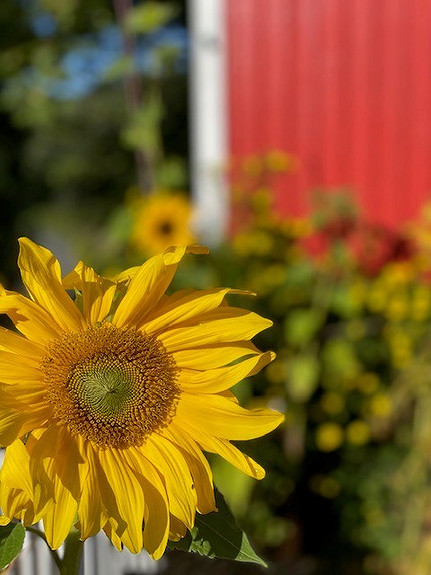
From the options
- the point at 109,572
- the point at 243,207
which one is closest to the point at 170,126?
the point at 243,207

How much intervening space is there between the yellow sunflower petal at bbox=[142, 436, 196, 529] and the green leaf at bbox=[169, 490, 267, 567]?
5 centimetres

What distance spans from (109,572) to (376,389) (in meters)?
1.62

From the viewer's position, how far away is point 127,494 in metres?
0.79

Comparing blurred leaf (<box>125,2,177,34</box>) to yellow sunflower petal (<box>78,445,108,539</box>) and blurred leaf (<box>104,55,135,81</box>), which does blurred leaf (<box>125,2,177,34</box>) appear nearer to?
blurred leaf (<box>104,55,135,81</box>)

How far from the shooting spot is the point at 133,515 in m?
0.77

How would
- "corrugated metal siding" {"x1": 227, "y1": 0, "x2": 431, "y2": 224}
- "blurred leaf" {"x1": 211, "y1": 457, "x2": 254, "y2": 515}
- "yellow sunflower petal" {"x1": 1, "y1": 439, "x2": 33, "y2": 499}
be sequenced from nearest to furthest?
"yellow sunflower petal" {"x1": 1, "y1": 439, "x2": 33, "y2": 499} < "blurred leaf" {"x1": 211, "y1": 457, "x2": 254, "y2": 515} < "corrugated metal siding" {"x1": 227, "y1": 0, "x2": 431, "y2": 224}

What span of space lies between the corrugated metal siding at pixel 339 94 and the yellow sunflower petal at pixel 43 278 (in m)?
3.34

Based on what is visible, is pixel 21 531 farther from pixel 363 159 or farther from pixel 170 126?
pixel 170 126

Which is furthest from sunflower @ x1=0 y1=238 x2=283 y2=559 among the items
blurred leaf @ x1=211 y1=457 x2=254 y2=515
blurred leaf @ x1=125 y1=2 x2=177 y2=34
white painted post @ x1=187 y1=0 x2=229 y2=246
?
white painted post @ x1=187 y1=0 x2=229 y2=246

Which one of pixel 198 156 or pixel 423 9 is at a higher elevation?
pixel 423 9

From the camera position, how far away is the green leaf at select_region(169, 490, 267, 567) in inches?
32.2

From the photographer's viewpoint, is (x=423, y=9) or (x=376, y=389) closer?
(x=376, y=389)

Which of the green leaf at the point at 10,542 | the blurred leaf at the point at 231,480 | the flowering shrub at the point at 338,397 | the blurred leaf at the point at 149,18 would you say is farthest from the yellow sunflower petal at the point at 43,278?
the blurred leaf at the point at 149,18

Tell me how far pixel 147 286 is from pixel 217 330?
3.4 inches
